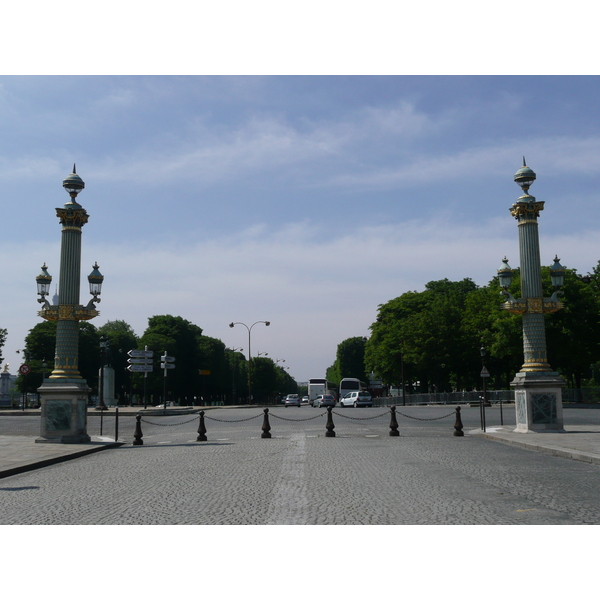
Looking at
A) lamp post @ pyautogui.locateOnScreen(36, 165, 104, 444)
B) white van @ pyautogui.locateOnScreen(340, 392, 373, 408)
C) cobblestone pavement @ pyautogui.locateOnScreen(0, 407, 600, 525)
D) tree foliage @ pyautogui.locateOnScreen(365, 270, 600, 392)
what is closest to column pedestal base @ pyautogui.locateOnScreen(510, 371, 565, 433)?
cobblestone pavement @ pyautogui.locateOnScreen(0, 407, 600, 525)

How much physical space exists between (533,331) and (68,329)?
16373 millimetres

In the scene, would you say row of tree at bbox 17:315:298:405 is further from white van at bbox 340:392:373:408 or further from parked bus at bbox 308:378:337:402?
white van at bbox 340:392:373:408

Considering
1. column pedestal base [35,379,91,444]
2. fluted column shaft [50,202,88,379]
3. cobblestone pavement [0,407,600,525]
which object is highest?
fluted column shaft [50,202,88,379]

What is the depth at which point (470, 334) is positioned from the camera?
6222 cm

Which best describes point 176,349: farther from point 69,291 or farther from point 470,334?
point 69,291

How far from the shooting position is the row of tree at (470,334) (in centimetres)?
4719

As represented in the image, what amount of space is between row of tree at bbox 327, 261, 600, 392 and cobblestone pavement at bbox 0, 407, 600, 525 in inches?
1300

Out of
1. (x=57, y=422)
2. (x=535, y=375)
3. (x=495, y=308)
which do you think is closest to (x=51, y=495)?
(x=57, y=422)

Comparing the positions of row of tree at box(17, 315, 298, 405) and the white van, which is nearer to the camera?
the white van

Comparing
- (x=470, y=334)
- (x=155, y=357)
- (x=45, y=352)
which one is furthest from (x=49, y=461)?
(x=45, y=352)

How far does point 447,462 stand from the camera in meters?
13.8

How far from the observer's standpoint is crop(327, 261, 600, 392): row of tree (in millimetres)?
47188

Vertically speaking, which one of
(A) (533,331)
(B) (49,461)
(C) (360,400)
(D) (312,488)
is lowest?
(C) (360,400)

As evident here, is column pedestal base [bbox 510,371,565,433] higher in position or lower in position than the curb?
higher
